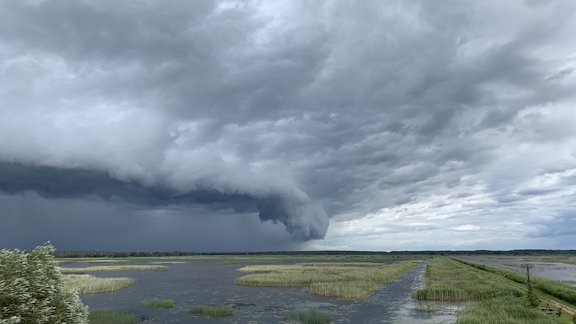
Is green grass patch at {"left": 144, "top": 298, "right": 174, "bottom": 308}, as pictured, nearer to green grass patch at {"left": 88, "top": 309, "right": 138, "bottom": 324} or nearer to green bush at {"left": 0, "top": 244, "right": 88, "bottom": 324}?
green grass patch at {"left": 88, "top": 309, "right": 138, "bottom": 324}

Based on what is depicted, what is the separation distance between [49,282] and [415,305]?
40594 mm

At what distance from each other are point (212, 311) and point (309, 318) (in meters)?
10.5

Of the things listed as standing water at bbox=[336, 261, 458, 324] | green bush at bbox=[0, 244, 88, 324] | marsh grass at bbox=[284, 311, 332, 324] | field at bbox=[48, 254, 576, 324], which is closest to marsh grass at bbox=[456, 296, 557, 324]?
field at bbox=[48, 254, 576, 324]

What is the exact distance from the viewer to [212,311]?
42594 millimetres

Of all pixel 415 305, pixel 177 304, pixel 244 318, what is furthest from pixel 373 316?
pixel 177 304

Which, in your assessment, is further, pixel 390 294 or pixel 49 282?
pixel 390 294

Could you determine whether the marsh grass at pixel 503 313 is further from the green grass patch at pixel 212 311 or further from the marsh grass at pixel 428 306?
the green grass patch at pixel 212 311

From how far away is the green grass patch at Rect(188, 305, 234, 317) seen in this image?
4162cm

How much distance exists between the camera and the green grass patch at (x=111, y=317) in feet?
120

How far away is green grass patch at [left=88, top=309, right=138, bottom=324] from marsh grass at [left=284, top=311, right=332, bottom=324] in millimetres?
14105

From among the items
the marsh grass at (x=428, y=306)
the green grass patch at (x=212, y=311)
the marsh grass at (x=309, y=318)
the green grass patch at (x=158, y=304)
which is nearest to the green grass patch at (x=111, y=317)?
the green grass patch at (x=158, y=304)

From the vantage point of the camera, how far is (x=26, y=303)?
51.3 ft

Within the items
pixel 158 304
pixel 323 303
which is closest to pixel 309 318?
pixel 323 303

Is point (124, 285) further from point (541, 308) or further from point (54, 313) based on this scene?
point (541, 308)
